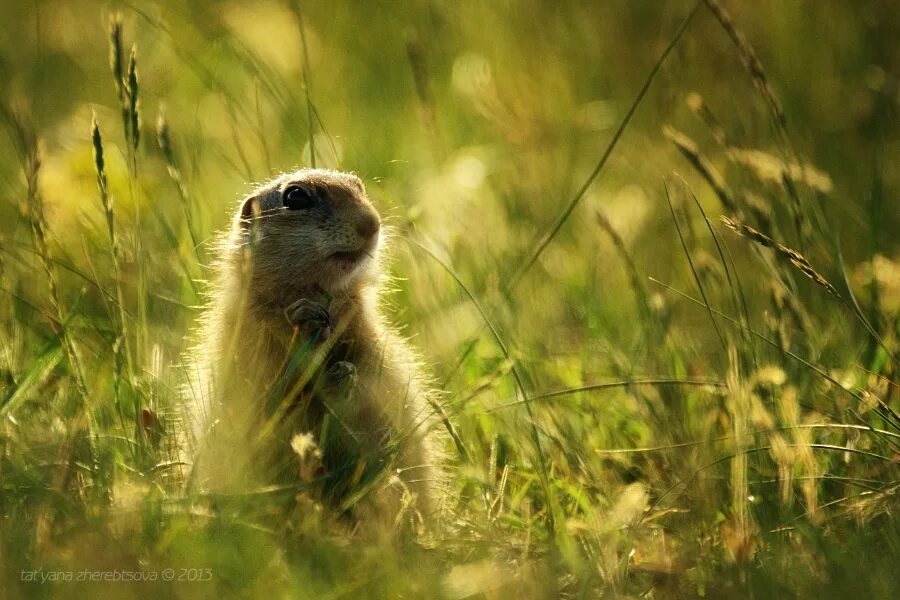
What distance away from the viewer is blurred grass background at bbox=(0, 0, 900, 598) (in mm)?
3027

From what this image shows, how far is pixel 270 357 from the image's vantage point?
4.20m

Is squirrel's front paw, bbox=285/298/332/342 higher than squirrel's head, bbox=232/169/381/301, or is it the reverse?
squirrel's head, bbox=232/169/381/301

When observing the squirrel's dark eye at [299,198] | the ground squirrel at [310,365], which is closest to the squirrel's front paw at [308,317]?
the ground squirrel at [310,365]

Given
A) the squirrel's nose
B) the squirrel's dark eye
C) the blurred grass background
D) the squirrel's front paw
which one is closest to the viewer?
the blurred grass background

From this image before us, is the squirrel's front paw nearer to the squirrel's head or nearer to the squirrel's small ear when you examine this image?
the squirrel's head

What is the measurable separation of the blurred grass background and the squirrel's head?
0.22 metres

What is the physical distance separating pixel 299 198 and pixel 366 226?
0.33 m

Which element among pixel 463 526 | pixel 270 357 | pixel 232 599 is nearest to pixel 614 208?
pixel 270 357

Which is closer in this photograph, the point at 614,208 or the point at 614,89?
the point at 614,208

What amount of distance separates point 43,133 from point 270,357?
412 cm

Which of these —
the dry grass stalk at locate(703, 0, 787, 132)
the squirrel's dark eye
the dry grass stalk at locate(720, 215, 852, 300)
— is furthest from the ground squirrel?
the dry grass stalk at locate(703, 0, 787, 132)

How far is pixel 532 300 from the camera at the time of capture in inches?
202

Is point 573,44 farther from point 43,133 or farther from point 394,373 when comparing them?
point 394,373

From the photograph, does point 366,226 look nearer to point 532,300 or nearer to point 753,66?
point 532,300
